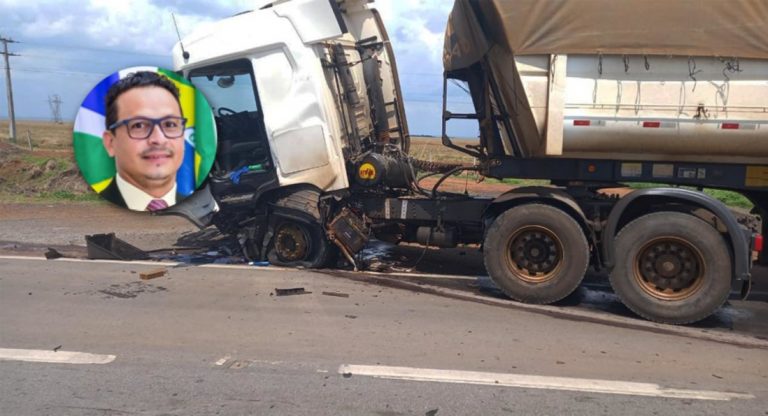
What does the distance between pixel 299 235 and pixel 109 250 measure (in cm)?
286

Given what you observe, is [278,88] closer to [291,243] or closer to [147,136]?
[147,136]

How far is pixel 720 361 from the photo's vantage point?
4.88 m

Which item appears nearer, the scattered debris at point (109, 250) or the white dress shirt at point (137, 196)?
the white dress shirt at point (137, 196)

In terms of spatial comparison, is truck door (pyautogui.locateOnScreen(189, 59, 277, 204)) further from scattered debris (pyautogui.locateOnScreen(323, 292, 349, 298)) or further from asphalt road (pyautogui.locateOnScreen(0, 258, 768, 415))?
scattered debris (pyautogui.locateOnScreen(323, 292, 349, 298))

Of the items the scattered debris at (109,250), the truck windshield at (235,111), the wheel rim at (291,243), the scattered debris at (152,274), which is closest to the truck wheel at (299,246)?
the wheel rim at (291,243)

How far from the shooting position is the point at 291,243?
26.3ft

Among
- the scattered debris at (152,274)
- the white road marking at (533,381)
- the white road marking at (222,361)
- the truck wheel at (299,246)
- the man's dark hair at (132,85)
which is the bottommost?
the white road marking at (533,381)

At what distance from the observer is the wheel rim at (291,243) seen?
7.94 m

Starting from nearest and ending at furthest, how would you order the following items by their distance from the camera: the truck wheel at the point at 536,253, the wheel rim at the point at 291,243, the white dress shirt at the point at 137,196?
the truck wheel at the point at 536,253 → the white dress shirt at the point at 137,196 → the wheel rim at the point at 291,243

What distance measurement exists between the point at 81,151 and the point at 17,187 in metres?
11.5

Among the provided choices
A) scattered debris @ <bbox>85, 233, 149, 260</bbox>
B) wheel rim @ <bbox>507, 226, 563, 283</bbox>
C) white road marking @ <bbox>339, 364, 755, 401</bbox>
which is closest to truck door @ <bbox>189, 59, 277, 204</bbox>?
scattered debris @ <bbox>85, 233, 149, 260</bbox>

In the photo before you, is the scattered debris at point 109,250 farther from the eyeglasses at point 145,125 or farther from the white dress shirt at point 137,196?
the eyeglasses at point 145,125

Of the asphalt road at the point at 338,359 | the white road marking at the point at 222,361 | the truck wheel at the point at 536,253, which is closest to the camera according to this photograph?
the asphalt road at the point at 338,359

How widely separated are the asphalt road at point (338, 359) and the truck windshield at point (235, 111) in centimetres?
182
